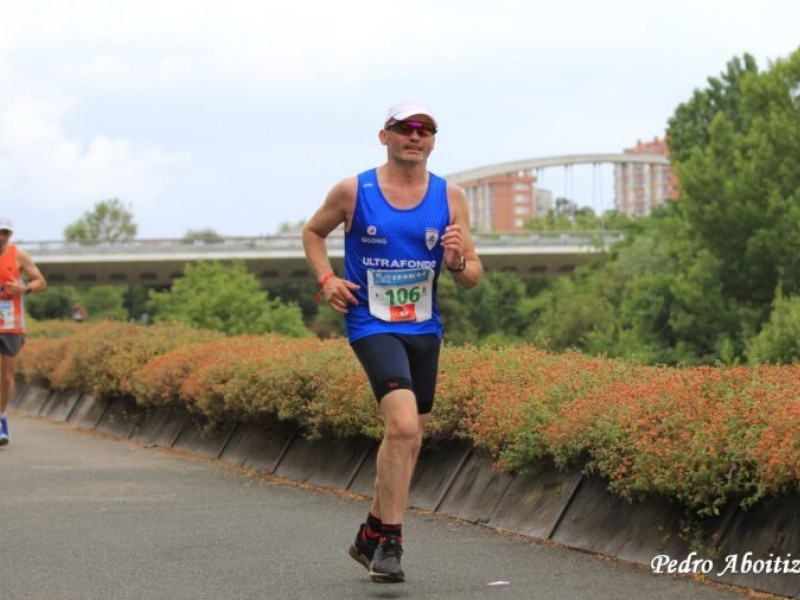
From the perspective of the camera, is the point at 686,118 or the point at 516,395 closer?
the point at 516,395

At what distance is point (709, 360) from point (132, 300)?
311ft

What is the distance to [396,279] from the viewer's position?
21.1 ft

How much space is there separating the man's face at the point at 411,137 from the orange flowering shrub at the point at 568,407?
160 cm

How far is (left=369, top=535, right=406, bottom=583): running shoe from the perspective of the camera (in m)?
6.17

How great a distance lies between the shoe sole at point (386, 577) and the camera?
20.2 feet

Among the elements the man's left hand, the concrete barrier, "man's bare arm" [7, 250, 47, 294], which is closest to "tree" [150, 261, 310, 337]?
"man's bare arm" [7, 250, 47, 294]

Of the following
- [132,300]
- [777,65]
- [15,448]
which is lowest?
[132,300]

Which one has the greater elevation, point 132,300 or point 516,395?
point 516,395

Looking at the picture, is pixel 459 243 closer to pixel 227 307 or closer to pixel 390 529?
pixel 390 529

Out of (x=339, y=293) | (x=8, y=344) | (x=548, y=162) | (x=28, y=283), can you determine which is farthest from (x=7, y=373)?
(x=548, y=162)

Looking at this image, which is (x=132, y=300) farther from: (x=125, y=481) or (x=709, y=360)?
(x=125, y=481)

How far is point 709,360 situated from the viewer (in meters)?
56.9

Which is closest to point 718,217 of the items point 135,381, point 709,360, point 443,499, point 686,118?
point 709,360

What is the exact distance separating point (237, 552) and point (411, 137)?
7.21ft
